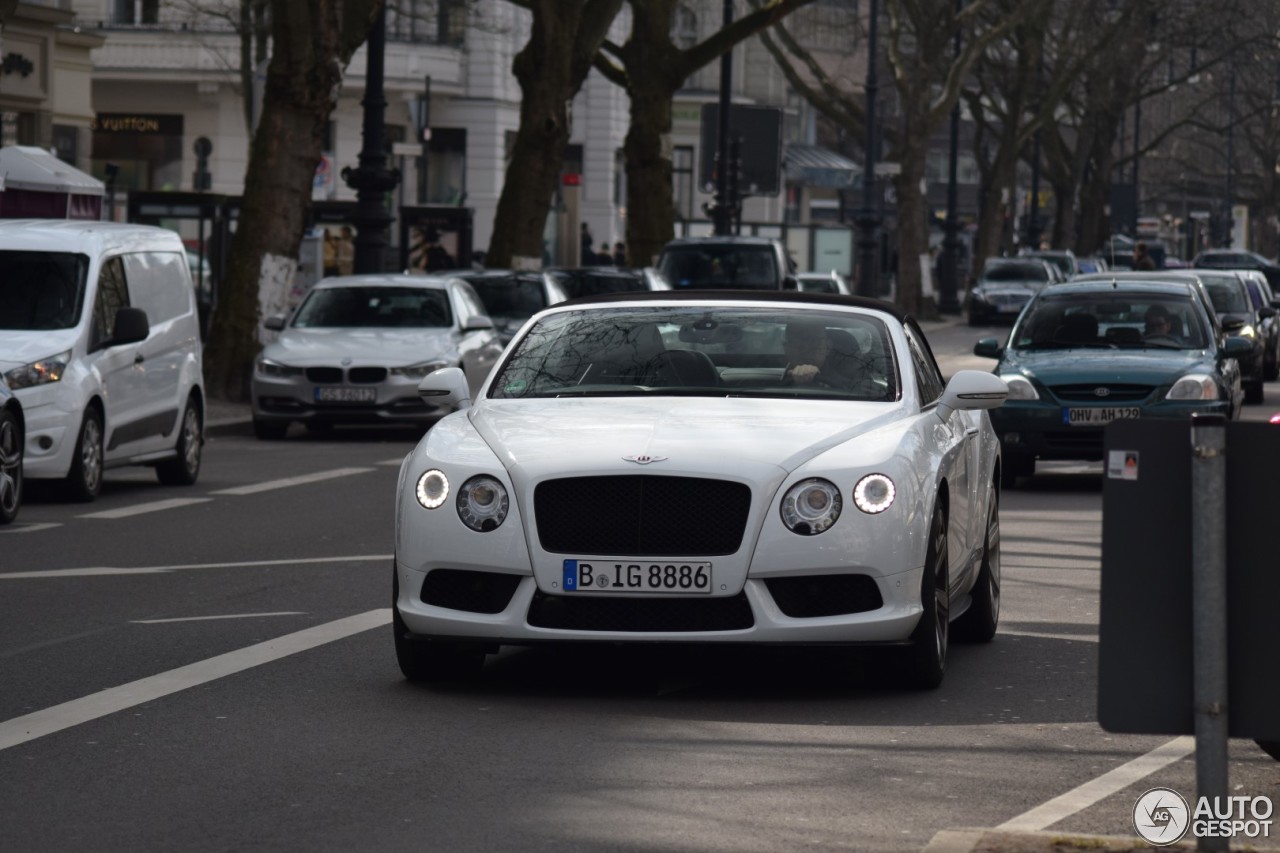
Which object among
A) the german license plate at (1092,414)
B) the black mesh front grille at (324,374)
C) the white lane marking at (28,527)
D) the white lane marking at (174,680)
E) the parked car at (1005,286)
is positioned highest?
the german license plate at (1092,414)

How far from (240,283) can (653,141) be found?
16.5 metres

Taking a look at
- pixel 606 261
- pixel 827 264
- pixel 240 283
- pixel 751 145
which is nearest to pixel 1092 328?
pixel 240 283

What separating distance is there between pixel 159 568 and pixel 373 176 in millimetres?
16770

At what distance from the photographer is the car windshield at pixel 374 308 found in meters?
24.2

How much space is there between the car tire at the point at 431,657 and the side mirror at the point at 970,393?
6.65 ft

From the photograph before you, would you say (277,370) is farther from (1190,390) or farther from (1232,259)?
(1232,259)

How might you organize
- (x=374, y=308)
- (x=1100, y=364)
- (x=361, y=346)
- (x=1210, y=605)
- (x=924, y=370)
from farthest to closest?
(x=374, y=308) → (x=361, y=346) → (x=1100, y=364) → (x=924, y=370) → (x=1210, y=605)

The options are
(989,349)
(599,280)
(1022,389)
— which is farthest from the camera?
(599,280)

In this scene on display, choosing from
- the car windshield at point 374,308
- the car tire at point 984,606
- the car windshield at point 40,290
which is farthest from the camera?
the car windshield at point 374,308

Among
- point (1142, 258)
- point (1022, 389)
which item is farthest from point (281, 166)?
point (1142, 258)

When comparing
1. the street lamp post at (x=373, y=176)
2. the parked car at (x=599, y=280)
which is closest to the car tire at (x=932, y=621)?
the street lamp post at (x=373, y=176)

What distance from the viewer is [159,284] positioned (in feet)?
59.3

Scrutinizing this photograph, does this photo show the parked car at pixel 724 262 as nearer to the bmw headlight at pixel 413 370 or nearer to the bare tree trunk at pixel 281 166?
the bare tree trunk at pixel 281 166

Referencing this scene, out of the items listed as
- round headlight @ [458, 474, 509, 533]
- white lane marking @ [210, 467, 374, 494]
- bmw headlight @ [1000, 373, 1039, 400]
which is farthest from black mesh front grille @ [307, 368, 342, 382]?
round headlight @ [458, 474, 509, 533]
